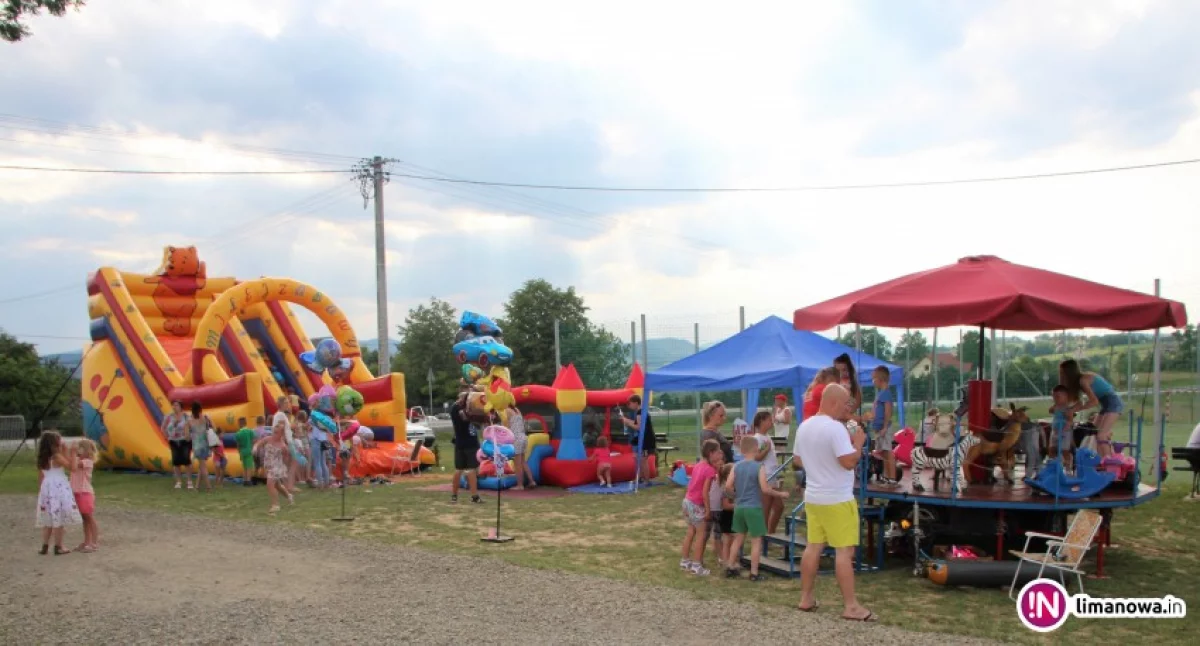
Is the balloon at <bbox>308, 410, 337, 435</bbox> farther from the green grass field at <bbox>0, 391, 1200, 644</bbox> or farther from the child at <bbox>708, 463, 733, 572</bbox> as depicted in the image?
the child at <bbox>708, 463, 733, 572</bbox>

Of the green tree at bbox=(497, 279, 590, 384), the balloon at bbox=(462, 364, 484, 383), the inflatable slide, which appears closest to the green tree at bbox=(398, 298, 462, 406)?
the green tree at bbox=(497, 279, 590, 384)

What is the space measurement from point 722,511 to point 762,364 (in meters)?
6.10

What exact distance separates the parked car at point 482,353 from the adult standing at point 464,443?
58cm

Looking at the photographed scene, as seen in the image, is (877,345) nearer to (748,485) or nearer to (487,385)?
(487,385)

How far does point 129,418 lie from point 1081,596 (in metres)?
16.8

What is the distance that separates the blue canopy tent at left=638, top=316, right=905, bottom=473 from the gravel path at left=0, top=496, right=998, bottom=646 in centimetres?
612

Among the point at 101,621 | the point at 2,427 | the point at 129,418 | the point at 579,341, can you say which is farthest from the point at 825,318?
the point at 2,427

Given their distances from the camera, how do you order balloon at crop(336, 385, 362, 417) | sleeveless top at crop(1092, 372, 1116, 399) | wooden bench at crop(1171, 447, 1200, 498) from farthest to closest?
balloon at crop(336, 385, 362, 417) → wooden bench at crop(1171, 447, 1200, 498) → sleeveless top at crop(1092, 372, 1116, 399)

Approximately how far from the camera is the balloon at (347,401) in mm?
17203

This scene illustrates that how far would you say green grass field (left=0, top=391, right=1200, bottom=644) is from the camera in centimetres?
696

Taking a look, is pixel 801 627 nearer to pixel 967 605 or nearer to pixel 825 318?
pixel 967 605

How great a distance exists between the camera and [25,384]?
121 feet

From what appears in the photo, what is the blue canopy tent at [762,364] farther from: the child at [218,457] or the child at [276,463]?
the child at [218,457]

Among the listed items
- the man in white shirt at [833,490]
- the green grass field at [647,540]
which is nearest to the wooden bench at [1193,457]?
the green grass field at [647,540]
